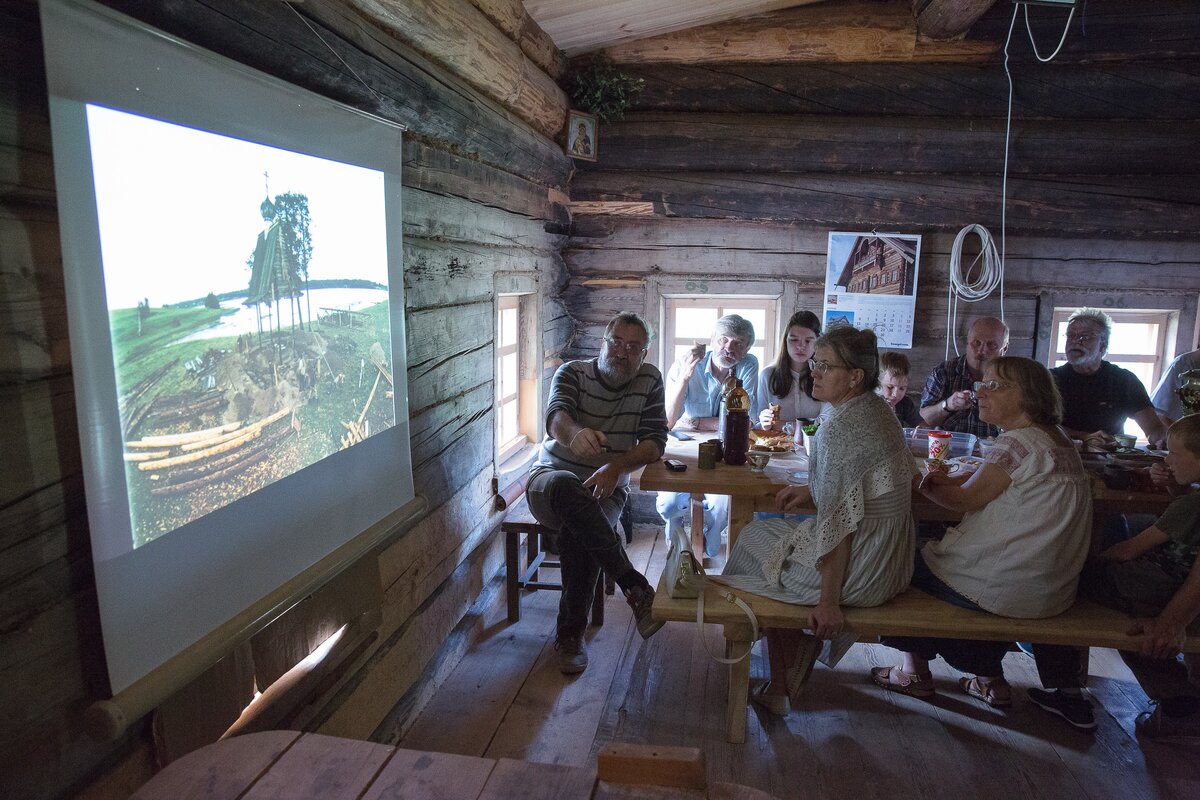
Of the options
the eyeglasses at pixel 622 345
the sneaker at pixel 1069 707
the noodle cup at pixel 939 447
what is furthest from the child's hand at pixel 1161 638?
the eyeglasses at pixel 622 345

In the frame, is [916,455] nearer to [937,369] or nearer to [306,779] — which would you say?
[937,369]

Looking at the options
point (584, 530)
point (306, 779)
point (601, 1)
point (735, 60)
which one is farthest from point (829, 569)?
point (735, 60)

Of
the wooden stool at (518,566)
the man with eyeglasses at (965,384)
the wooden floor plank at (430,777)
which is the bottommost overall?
the wooden stool at (518,566)

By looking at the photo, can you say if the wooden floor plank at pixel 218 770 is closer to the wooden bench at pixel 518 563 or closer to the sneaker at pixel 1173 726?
the wooden bench at pixel 518 563

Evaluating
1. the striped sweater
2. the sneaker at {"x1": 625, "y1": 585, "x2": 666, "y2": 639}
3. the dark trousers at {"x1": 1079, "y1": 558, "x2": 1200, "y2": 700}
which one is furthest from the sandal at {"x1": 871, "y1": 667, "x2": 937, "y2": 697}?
the striped sweater

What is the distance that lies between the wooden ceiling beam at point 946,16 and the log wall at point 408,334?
2.10 metres

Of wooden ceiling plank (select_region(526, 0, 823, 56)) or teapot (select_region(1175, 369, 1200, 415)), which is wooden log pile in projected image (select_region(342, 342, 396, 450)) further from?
teapot (select_region(1175, 369, 1200, 415))

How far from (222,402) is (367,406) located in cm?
76

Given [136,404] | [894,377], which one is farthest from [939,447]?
[136,404]

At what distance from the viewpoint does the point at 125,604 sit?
158cm

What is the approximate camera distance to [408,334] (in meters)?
2.95

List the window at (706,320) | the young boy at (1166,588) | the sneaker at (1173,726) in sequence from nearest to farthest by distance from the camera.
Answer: the young boy at (1166,588) < the sneaker at (1173,726) < the window at (706,320)

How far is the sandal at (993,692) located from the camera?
330cm

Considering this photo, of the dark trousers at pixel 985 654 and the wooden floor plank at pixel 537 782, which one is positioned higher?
the wooden floor plank at pixel 537 782
